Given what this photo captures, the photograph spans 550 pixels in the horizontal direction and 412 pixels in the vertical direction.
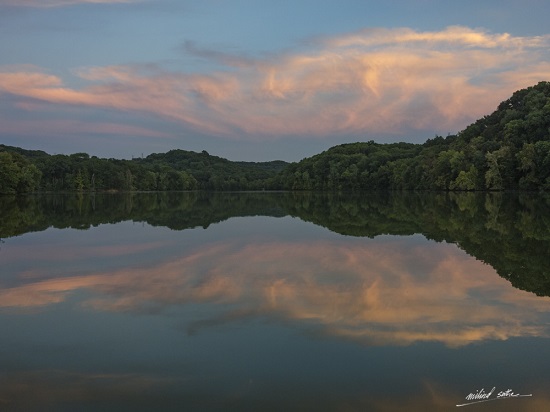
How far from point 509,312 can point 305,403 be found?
5417 mm

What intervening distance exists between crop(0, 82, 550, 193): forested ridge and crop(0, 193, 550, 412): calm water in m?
67.4

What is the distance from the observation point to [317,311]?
29.9 ft

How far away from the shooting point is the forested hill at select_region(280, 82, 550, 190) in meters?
75.0

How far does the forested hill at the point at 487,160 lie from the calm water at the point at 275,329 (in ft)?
216

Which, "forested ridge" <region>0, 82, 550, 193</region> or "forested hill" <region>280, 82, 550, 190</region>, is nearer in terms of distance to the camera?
"forested hill" <region>280, 82, 550, 190</region>

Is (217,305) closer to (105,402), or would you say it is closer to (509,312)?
(105,402)

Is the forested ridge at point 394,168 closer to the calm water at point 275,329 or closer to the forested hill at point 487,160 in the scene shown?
the forested hill at point 487,160

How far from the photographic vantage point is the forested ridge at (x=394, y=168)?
78250 millimetres

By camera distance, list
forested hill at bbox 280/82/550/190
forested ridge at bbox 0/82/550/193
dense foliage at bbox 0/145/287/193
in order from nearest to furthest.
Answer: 1. forested hill at bbox 280/82/550/190
2. forested ridge at bbox 0/82/550/193
3. dense foliage at bbox 0/145/287/193

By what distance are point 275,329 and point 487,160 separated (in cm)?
8255
